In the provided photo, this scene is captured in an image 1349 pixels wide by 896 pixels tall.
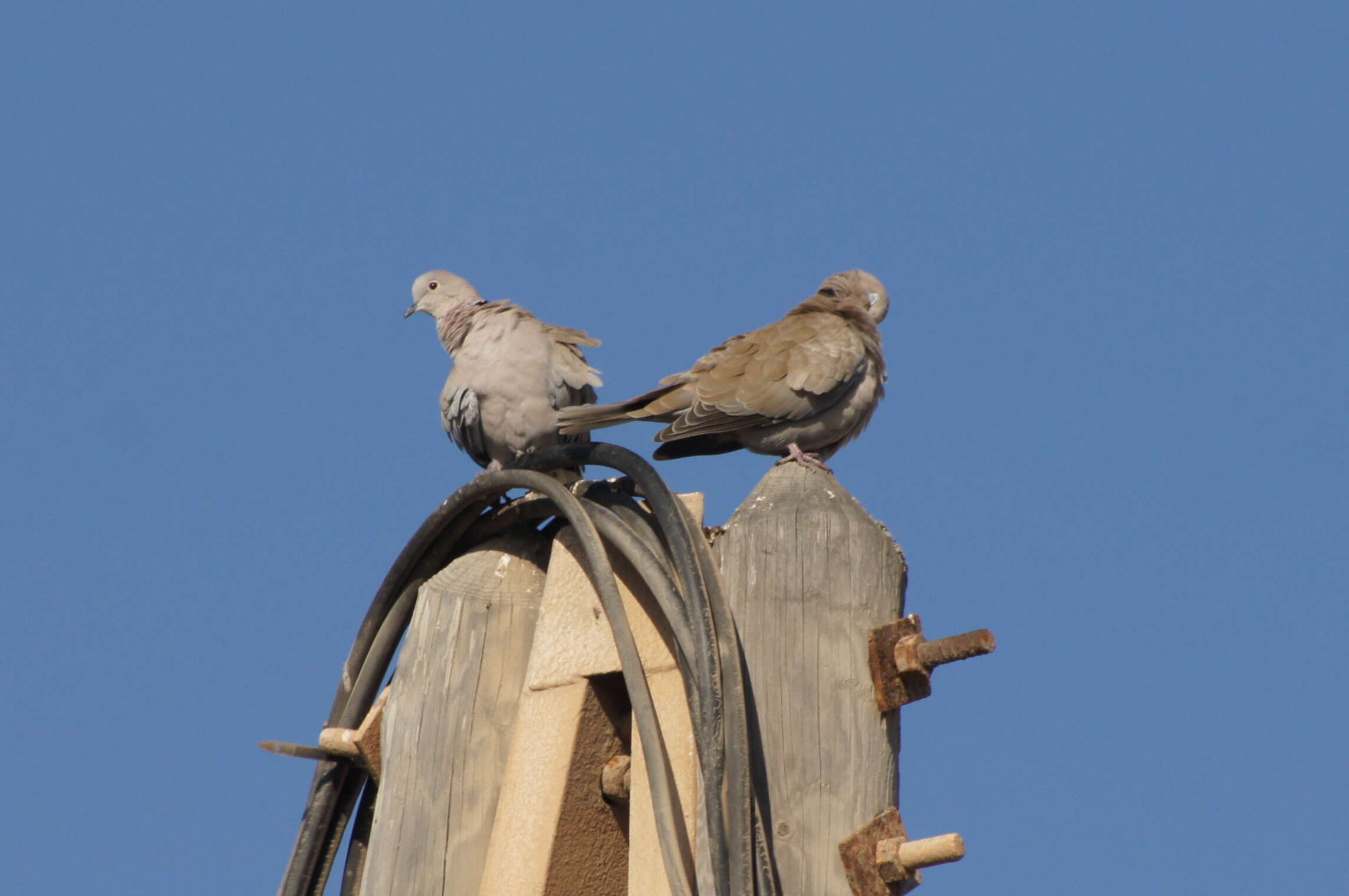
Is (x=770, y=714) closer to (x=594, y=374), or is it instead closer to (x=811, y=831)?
(x=811, y=831)

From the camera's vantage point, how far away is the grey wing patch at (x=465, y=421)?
21.9 ft

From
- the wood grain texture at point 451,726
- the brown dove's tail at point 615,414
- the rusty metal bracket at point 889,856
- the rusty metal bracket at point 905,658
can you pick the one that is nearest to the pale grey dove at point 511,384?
the brown dove's tail at point 615,414

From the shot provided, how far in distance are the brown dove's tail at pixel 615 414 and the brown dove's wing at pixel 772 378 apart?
145 mm

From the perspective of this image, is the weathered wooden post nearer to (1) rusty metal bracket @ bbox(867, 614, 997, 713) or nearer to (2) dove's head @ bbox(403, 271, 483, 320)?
(1) rusty metal bracket @ bbox(867, 614, 997, 713)

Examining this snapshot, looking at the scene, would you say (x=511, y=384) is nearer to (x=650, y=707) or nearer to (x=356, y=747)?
(x=356, y=747)

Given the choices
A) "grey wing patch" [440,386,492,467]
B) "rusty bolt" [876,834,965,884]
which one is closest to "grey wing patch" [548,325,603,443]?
"grey wing patch" [440,386,492,467]

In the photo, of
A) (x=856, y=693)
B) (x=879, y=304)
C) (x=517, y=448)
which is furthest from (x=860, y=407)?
(x=856, y=693)

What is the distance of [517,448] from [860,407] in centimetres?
161

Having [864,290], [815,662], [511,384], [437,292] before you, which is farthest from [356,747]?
[437,292]

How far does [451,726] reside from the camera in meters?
4.65

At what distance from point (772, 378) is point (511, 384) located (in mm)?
1411

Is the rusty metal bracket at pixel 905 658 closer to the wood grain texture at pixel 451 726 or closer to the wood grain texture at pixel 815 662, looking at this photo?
the wood grain texture at pixel 815 662

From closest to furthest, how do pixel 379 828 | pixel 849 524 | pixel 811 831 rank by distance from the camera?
pixel 811 831, pixel 849 524, pixel 379 828

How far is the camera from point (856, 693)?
391 cm
